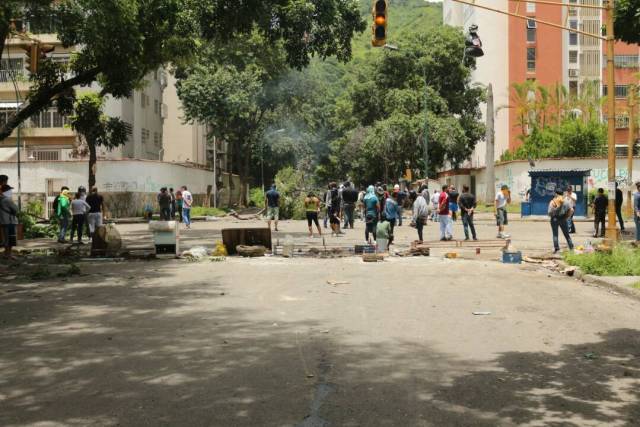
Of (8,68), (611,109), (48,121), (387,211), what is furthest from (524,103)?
(611,109)

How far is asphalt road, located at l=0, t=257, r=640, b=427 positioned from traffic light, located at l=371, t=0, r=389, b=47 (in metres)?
5.65

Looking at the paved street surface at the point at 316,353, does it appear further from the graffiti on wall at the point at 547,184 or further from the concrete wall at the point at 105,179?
the concrete wall at the point at 105,179

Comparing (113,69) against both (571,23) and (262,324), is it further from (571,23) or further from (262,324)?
(571,23)

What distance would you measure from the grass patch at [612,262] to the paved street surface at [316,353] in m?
1.08

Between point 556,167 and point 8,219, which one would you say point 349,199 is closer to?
point 8,219

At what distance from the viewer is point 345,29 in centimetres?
2327

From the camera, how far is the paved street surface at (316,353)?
5.30 metres

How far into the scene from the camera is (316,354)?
7195 millimetres

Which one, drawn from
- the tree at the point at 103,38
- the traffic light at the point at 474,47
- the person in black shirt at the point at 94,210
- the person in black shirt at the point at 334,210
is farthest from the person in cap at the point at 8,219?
the traffic light at the point at 474,47

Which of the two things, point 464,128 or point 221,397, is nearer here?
point 221,397

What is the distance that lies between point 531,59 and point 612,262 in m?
58.2

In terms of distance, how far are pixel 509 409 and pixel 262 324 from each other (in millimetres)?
4054

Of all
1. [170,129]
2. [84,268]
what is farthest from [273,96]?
[84,268]

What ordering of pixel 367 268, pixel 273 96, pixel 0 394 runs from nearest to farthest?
pixel 0 394, pixel 367 268, pixel 273 96
